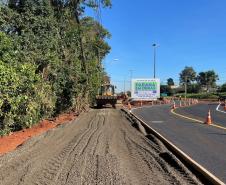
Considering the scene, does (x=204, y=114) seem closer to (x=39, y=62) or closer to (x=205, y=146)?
(x=39, y=62)

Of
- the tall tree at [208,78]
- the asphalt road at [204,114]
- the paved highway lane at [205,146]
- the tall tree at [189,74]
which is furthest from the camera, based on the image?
the tall tree at [189,74]

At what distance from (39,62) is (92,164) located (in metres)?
16.2

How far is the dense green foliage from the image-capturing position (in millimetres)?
19219

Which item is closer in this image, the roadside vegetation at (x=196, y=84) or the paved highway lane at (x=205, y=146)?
the paved highway lane at (x=205, y=146)

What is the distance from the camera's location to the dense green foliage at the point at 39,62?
19.2m

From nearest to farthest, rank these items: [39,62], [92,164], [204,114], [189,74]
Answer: [92,164] → [39,62] → [204,114] → [189,74]

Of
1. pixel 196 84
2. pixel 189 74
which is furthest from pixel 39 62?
pixel 189 74

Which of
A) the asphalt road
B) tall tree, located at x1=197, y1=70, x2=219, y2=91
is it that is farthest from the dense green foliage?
tall tree, located at x1=197, y1=70, x2=219, y2=91

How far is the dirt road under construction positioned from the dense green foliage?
3.81m

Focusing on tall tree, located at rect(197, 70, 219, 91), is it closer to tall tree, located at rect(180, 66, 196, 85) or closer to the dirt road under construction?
tall tree, located at rect(180, 66, 196, 85)

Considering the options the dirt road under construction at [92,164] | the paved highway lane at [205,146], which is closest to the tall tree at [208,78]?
the paved highway lane at [205,146]

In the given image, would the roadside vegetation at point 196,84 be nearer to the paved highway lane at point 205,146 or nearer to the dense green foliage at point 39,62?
the dense green foliage at point 39,62

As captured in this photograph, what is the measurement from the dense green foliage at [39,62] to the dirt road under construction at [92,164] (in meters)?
3.81

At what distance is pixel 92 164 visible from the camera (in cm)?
1112
